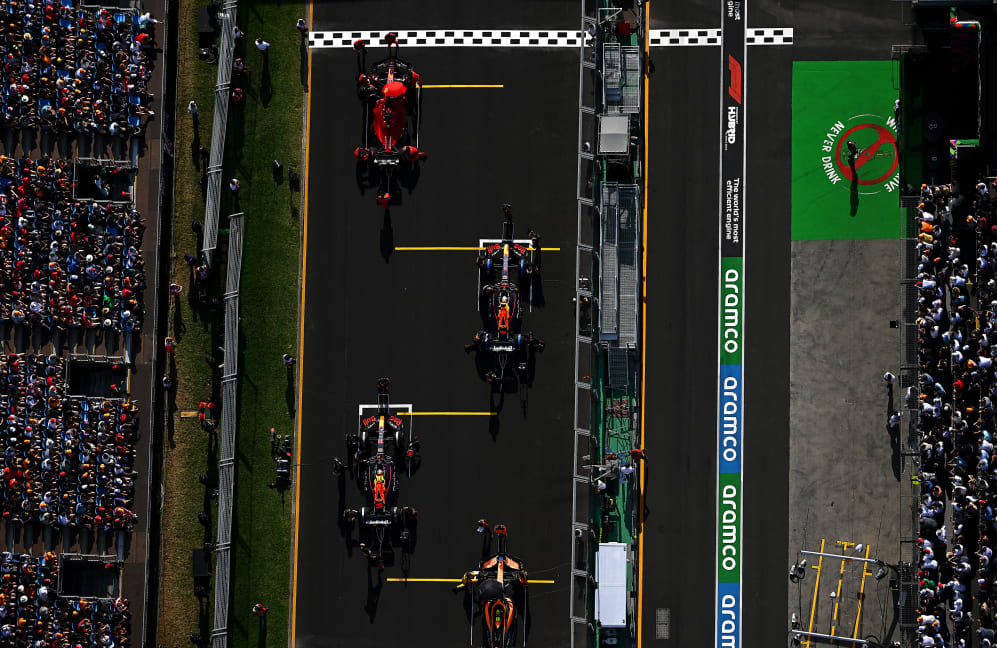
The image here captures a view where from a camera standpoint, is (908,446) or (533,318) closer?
(908,446)

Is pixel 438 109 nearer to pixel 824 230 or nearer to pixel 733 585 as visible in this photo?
pixel 824 230

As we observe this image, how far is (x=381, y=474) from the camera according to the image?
191 ft

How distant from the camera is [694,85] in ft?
195

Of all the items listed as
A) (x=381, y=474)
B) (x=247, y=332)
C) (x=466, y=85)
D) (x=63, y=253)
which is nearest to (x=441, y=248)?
(x=466, y=85)

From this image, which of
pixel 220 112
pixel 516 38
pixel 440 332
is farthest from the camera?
pixel 516 38

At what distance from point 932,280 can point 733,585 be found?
16419mm

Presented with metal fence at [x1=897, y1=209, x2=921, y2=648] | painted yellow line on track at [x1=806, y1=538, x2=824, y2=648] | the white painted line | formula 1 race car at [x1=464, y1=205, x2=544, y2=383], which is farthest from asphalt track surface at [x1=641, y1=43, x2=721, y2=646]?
metal fence at [x1=897, y1=209, x2=921, y2=648]

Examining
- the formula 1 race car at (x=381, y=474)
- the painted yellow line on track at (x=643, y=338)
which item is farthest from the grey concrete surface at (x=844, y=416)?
the formula 1 race car at (x=381, y=474)

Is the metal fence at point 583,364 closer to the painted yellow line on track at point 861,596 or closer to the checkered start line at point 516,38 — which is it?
the checkered start line at point 516,38

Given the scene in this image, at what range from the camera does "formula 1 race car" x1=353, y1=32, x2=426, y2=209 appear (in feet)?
196

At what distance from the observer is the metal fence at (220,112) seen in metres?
59.3

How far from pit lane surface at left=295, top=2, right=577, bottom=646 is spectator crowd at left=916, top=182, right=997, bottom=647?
1589cm

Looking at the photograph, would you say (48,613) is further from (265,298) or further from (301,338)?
(265,298)

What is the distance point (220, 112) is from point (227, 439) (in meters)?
15.4
